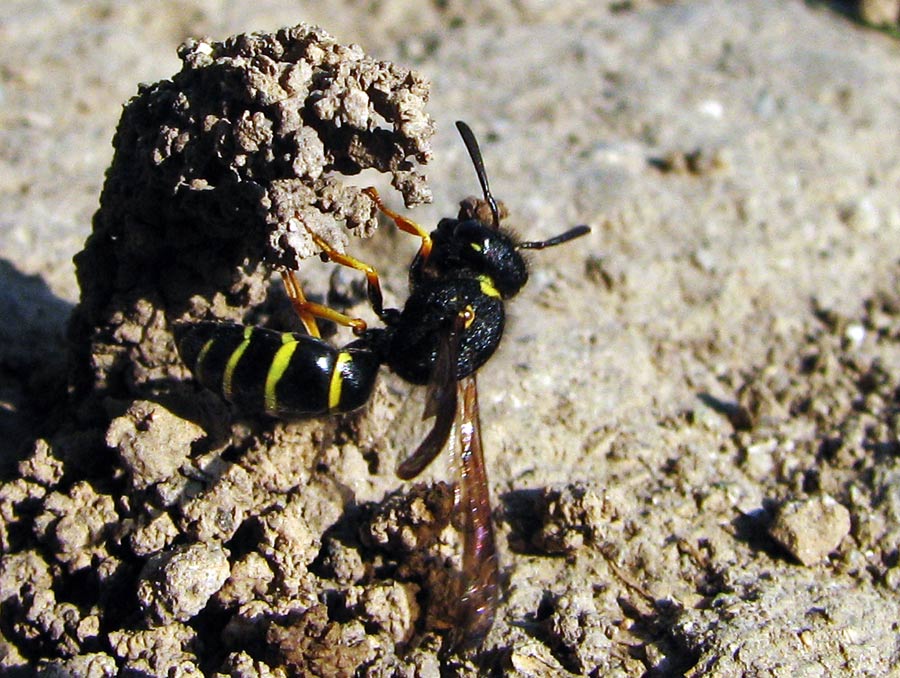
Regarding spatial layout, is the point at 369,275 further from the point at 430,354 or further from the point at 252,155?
the point at 252,155

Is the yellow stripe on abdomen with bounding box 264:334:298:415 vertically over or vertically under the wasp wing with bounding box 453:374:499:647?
over

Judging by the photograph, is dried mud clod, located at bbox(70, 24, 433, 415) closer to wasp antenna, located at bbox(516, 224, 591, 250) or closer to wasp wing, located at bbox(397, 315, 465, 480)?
wasp wing, located at bbox(397, 315, 465, 480)

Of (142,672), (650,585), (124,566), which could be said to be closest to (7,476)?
(124,566)

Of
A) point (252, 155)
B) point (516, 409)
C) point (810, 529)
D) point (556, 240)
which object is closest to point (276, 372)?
point (252, 155)

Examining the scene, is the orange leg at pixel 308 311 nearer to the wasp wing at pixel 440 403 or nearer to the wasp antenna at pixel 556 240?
the wasp wing at pixel 440 403

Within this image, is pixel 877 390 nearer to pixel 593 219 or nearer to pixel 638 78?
pixel 593 219

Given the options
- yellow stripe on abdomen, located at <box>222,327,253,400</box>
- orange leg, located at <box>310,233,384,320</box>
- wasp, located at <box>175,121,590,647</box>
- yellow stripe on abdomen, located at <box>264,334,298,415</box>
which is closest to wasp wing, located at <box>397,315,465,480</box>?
A: wasp, located at <box>175,121,590,647</box>
